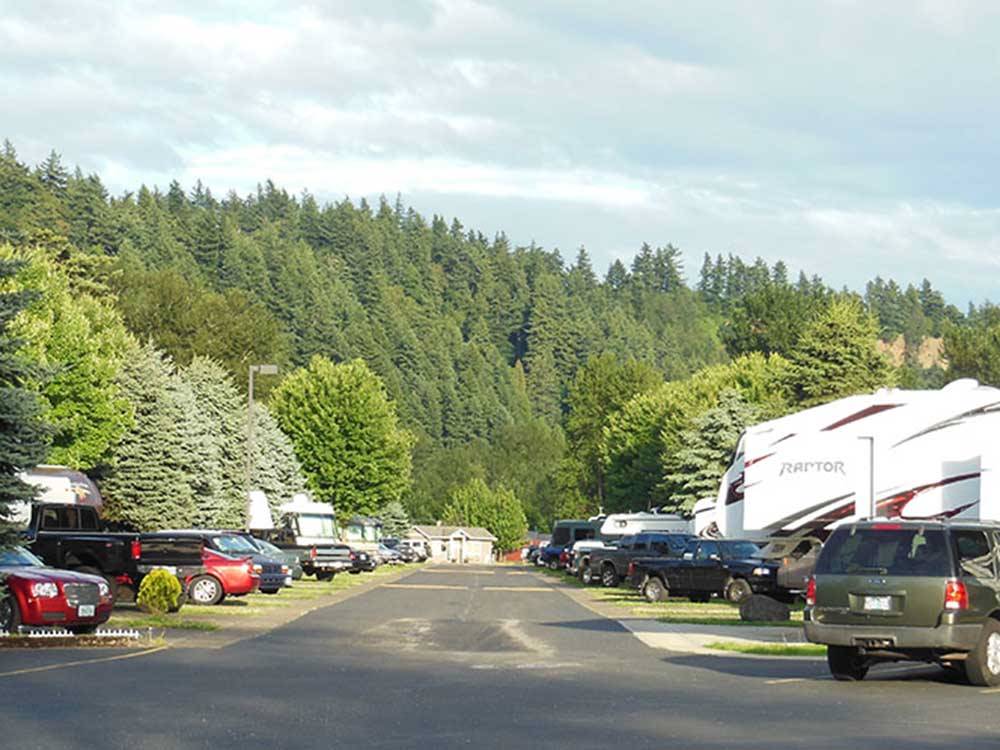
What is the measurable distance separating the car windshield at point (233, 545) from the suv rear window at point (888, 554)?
2044 cm

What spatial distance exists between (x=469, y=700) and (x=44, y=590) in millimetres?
9586

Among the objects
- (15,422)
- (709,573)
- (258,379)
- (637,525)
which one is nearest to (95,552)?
(15,422)

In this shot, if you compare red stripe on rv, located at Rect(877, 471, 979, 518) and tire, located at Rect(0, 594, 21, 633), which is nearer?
tire, located at Rect(0, 594, 21, 633)

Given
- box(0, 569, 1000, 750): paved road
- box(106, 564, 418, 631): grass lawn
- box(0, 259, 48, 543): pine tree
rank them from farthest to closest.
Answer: box(106, 564, 418, 631): grass lawn < box(0, 259, 48, 543): pine tree < box(0, 569, 1000, 750): paved road

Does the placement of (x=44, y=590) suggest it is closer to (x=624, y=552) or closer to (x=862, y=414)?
(x=862, y=414)

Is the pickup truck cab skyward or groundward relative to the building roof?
skyward

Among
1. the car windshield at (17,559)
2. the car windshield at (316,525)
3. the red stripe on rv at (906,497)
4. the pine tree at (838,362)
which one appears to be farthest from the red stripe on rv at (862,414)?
the pine tree at (838,362)

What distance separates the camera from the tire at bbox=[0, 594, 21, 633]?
22.7 meters

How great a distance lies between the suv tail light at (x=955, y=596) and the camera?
17.2 meters

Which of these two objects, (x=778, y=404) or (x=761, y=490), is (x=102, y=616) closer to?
(x=761, y=490)

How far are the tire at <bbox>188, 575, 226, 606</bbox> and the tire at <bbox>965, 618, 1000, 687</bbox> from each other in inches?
810

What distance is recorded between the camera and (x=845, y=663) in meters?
18.3

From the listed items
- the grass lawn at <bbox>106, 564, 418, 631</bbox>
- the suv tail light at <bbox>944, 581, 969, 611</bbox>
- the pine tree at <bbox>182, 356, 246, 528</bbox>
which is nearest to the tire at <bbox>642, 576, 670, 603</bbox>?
the grass lawn at <bbox>106, 564, 418, 631</bbox>

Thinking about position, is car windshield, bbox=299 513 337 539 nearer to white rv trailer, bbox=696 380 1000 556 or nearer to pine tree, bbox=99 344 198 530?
pine tree, bbox=99 344 198 530
